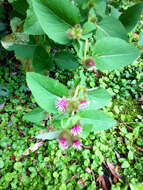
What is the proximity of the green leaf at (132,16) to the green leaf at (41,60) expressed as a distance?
388mm

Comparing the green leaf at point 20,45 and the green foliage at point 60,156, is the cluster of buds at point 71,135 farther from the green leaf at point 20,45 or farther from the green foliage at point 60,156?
the green foliage at point 60,156

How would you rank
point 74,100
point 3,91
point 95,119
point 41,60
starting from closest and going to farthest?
point 74,100, point 95,119, point 41,60, point 3,91

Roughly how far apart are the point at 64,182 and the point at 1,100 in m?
0.93

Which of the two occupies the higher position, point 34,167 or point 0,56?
point 0,56

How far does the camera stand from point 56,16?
2.19 ft

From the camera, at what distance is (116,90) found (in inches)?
72.7

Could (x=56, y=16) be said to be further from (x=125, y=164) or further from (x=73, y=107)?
(x=125, y=164)

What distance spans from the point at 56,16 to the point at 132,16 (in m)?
0.35

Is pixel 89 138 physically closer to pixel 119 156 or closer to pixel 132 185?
pixel 119 156

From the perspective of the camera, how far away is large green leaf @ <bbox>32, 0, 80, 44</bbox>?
623 millimetres

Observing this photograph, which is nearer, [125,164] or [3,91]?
[125,164]

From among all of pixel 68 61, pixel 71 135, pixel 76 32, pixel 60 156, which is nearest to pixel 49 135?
pixel 71 135

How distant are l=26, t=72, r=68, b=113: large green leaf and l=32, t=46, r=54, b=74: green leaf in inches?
11.8

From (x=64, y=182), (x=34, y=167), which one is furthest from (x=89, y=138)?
(x=34, y=167)
